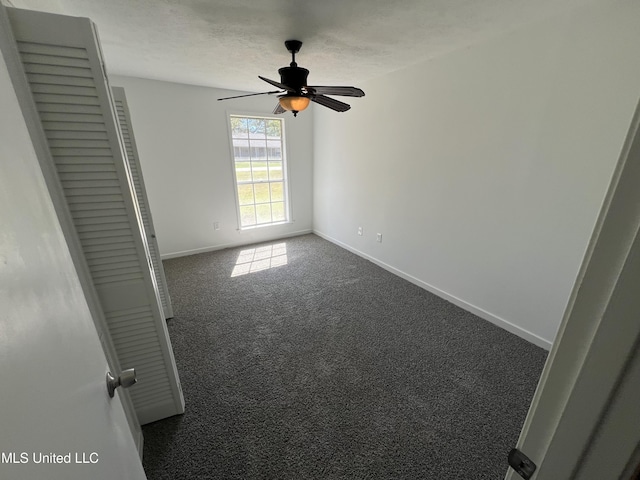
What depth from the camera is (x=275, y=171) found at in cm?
445

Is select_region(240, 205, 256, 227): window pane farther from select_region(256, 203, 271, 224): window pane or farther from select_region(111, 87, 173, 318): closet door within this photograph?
select_region(111, 87, 173, 318): closet door

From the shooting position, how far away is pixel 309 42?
2100mm

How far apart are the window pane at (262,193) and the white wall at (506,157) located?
1.78m

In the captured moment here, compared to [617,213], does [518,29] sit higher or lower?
higher

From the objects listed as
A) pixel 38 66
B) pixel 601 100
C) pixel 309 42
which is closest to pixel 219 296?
pixel 38 66

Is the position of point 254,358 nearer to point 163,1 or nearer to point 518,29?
point 163,1

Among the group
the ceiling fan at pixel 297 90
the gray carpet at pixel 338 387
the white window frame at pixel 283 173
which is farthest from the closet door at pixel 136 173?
the white window frame at pixel 283 173

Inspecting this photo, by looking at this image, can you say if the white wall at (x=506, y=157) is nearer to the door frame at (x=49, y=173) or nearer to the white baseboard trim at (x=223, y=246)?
the white baseboard trim at (x=223, y=246)

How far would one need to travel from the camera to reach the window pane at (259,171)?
424 centimetres

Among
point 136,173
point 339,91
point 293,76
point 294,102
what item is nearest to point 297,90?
point 294,102

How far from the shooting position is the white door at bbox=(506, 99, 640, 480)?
0.34 m

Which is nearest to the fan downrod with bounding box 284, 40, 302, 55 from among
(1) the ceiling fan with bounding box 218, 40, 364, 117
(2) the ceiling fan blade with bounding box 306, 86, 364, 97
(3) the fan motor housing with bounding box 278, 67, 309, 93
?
(1) the ceiling fan with bounding box 218, 40, 364, 117

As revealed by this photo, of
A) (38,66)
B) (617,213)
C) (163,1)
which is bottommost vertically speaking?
(617,213)

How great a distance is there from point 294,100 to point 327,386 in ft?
6.89
